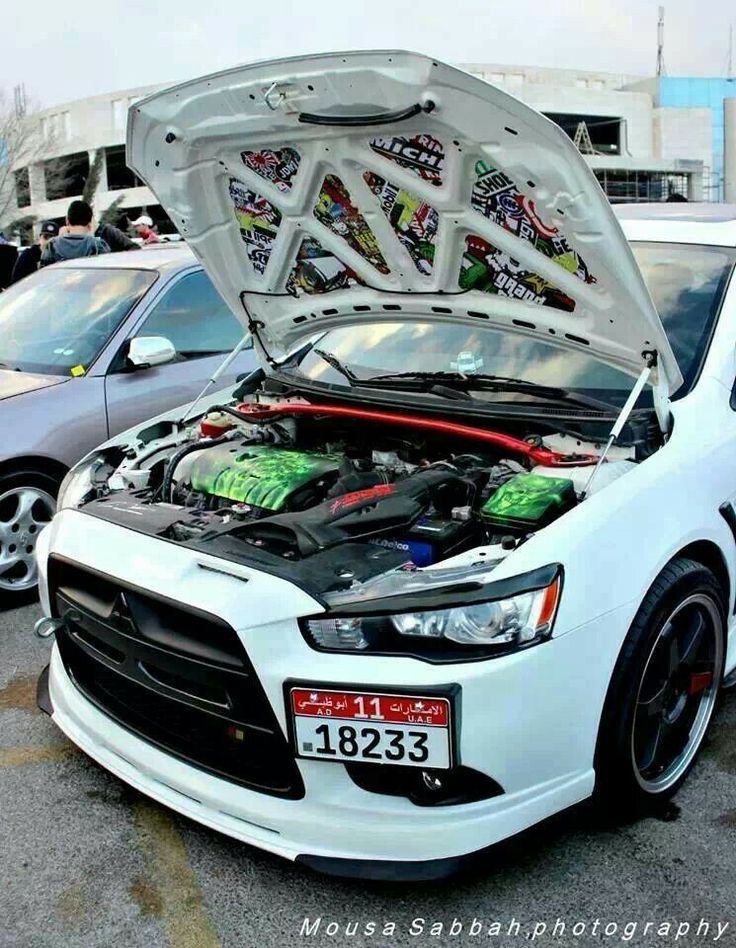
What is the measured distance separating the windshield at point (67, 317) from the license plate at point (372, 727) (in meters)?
3.16

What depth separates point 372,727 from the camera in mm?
2271

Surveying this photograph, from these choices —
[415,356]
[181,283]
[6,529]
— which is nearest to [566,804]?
[415,356]

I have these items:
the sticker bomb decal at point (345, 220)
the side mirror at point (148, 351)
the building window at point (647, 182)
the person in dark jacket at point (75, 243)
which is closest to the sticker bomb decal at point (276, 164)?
the sticker bomb decal at point (345, 220)

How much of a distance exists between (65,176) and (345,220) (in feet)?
190

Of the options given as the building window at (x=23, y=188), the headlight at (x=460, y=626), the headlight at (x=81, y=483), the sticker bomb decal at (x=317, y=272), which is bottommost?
the building window at (x=23, y=188)

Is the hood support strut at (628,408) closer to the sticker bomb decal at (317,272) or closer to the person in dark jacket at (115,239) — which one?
the sticker bomb decal at (317,272)

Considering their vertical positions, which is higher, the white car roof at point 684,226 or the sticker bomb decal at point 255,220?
the sticker bomb decal at point 255,220

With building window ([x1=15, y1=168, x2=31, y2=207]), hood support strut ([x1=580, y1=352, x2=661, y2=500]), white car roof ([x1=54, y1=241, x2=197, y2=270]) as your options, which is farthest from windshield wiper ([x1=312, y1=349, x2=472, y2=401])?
building window ([x1=15, y1=168, x2=31, y2=207])

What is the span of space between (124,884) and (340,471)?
56.4 inches

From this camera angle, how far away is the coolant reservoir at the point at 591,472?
2678mm

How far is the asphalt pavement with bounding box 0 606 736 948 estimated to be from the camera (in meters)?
2.34

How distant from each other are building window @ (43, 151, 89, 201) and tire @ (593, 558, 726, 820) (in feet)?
183

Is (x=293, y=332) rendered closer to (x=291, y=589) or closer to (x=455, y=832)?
(x=291, y=589)

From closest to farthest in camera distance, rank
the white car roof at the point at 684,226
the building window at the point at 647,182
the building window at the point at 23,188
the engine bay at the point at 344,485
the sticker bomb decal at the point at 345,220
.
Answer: the engine bay at the point at 344,485 < the sticker bomb decal at the point at 345,220 < the white car roof at the point at 684,226 < the building window at the point at 23,188 < the building window at the point at 647,182
